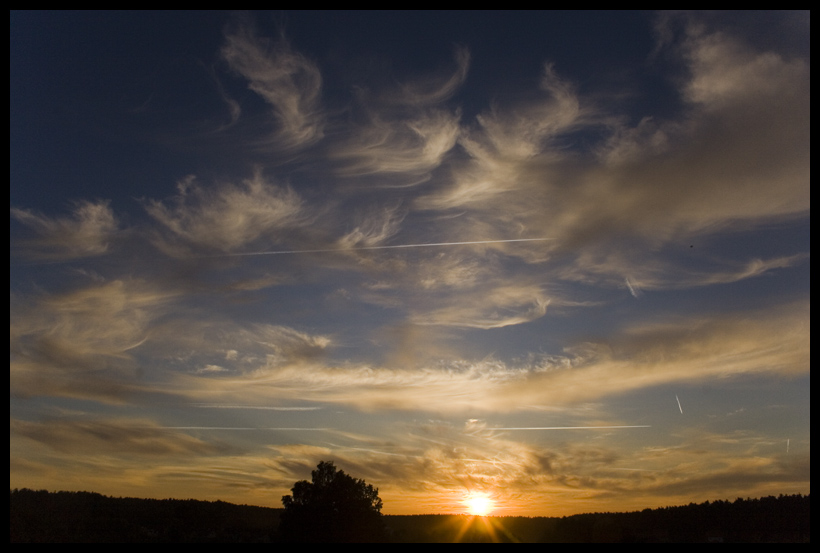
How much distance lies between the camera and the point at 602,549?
69.6 ft

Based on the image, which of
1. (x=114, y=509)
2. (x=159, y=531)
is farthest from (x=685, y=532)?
(x=114, y=509)

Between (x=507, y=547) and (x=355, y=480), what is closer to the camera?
(x=507, y=547)

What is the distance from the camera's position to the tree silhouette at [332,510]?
47062 mm

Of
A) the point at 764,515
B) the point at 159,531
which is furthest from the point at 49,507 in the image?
the point at 764,515

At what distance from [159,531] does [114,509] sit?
3.36m

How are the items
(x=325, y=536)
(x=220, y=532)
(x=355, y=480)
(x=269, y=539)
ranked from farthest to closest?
(x=355, y=480) → (x=325, y=536) → (x=269, y=539) → (x=220, y=532)

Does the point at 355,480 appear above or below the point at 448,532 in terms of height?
above

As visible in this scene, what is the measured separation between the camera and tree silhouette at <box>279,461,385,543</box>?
47.1 metres

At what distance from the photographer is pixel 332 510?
4997 cm

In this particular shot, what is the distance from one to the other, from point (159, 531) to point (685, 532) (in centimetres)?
3317

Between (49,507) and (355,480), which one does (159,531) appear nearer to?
(49,507)
